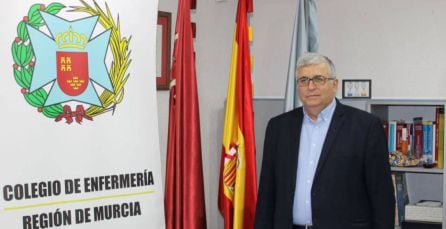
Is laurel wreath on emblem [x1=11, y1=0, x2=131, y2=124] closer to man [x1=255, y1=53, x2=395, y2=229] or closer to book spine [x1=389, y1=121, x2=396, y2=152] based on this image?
man [x1=255, y1=53, x2=395, y2=229]

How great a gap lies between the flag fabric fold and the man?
0.66m

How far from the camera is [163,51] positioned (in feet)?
10.9

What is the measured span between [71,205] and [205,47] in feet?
5.42

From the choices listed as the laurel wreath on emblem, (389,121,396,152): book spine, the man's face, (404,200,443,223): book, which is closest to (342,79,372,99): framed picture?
(389,121,396,152): book spine

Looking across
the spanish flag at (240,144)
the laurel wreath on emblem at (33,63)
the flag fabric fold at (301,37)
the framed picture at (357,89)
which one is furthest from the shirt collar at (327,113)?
the framed picture at (357,89)

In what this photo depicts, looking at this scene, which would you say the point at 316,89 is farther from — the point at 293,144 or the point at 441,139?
the point at 441,139

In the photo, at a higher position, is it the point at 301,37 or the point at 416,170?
the point at 301,37

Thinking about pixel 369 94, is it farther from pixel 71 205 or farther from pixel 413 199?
pixel 71 205

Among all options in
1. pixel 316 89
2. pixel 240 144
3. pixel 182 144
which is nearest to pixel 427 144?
pixel 240 144

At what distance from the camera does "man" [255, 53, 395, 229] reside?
2486mm

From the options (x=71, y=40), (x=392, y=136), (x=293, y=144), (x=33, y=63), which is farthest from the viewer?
(x=392, y=136)

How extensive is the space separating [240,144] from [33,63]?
3.95 feet

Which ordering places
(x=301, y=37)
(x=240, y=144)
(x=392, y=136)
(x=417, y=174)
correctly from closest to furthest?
(x=240, y=144), (x=301, y=37), (x=392, y=136), (x=417, y=174)

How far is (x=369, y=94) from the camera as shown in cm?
377
